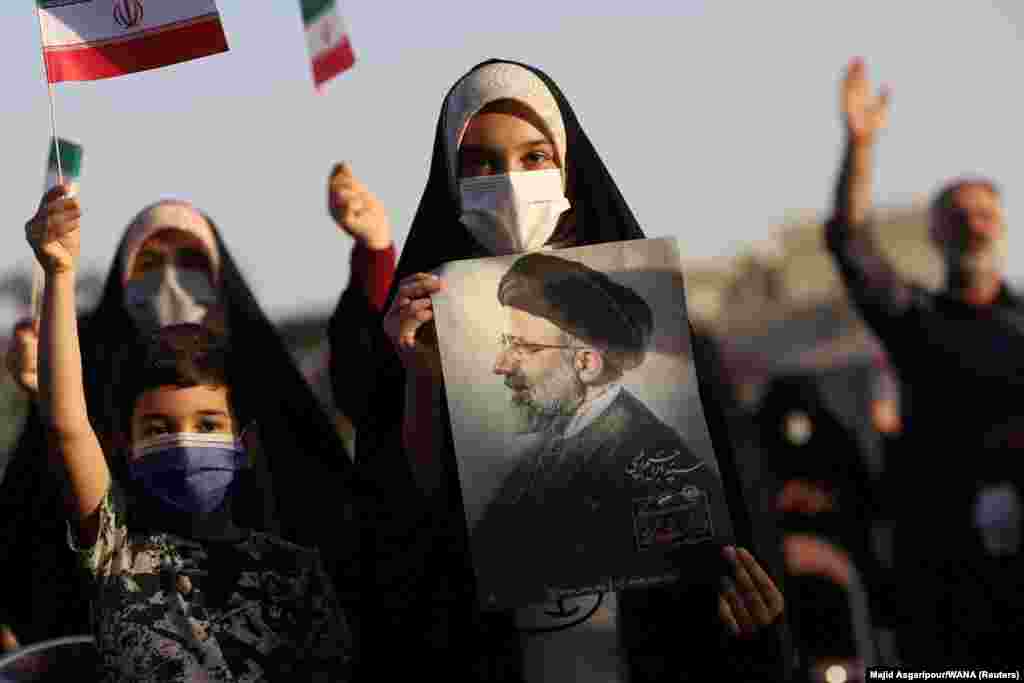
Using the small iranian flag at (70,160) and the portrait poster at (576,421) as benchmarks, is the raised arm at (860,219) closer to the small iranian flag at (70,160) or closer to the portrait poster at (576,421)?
the portrait poster at (576,421)

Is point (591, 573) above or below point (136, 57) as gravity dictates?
below

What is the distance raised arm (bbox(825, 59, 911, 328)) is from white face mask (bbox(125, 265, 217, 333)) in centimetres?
189

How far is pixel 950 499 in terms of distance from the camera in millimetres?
7598

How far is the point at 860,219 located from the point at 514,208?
183 centimetres

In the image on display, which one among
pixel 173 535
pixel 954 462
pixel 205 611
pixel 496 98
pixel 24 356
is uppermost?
pixel 496 98

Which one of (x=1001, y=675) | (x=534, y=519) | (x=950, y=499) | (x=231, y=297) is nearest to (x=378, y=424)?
(x=534, y=519)

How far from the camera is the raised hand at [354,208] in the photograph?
5.17 m

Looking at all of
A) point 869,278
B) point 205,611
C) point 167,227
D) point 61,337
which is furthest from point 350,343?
point 869,278

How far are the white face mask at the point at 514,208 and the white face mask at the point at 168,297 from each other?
155cm

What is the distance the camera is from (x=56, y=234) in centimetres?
374

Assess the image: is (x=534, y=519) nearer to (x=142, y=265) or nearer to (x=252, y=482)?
(x=252, y=482)

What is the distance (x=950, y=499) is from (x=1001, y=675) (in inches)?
50.6

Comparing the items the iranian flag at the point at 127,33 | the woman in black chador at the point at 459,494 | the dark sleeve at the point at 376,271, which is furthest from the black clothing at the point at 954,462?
the iranian flag at the point at 127,33

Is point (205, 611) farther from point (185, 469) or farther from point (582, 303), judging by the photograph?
point (582, 303)
